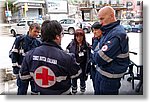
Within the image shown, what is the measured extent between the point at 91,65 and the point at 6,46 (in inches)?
28.5

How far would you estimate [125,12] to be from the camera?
1.82 meters

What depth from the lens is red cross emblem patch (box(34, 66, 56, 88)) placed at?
1402 mm

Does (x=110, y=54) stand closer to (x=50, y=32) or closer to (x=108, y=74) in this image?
(x=108, y=74)

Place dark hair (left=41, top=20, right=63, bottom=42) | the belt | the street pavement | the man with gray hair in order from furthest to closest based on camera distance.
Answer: the street pavement, the belt, the man with gray hair, dark hair (left=41, top=20, right=63, bottom=42)

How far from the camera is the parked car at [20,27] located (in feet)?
5.91

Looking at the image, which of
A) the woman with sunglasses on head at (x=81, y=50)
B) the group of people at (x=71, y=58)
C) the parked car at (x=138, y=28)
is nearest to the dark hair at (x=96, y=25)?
the group of people at (x=71, y=58)

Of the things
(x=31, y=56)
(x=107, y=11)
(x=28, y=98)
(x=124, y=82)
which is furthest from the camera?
(x=28, y=98)

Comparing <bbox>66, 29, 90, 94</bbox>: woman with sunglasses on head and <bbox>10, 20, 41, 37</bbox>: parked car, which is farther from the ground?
<bbox>10, 20, 41, 37</bbox>: parked car

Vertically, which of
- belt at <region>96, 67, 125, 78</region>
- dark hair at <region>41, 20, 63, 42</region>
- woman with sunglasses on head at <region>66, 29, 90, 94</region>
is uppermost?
dark hair at <region>41, 20, 63, 42</region>

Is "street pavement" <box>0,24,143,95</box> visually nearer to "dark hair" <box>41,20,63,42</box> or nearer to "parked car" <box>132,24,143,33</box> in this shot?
"parked car" <box>132,24,143,33</box>

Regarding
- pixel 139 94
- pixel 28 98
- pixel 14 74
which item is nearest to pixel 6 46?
pixel 14 74

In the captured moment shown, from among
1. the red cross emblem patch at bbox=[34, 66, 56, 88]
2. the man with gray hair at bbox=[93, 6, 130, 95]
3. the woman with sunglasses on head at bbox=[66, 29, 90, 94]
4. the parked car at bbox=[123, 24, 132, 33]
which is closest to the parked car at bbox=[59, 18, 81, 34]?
the woman with sunglasses on head at bbox=[66, 29, 90, 94]

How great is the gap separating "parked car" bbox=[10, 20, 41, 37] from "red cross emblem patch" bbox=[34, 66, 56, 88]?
50cm

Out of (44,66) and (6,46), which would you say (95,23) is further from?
(6,46)
